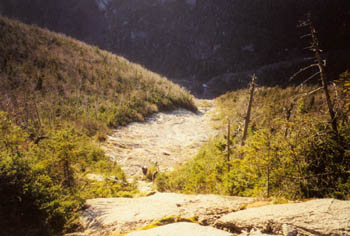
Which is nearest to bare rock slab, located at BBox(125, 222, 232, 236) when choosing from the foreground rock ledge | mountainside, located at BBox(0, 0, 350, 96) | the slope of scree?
the foreground rock ledge

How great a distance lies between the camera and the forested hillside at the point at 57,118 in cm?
417

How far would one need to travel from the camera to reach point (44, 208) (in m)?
4.23

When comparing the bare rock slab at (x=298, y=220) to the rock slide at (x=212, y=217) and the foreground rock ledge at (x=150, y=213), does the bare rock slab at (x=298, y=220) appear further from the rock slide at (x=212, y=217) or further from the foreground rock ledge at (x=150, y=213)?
the foreground rock ledge at (x=150, y=213)

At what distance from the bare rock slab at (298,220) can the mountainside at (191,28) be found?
236 feet

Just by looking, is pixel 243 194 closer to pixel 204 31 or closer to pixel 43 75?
pixel 43 75

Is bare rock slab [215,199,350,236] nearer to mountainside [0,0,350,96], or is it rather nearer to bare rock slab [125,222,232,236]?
bare rock slab [125,222,232,236]

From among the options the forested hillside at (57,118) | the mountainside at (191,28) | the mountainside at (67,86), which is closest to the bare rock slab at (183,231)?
the forested hillside at (57,118)

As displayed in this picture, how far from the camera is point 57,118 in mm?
17406

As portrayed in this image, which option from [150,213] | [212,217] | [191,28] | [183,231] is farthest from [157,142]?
[191,28]

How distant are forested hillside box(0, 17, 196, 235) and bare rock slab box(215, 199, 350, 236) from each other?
4044 mm

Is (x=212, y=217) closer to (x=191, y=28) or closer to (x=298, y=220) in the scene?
(x=298, y=220)

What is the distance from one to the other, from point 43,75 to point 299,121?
28.4 meters

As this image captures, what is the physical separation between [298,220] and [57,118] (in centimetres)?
1989

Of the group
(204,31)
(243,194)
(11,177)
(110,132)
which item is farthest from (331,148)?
(204,31)
